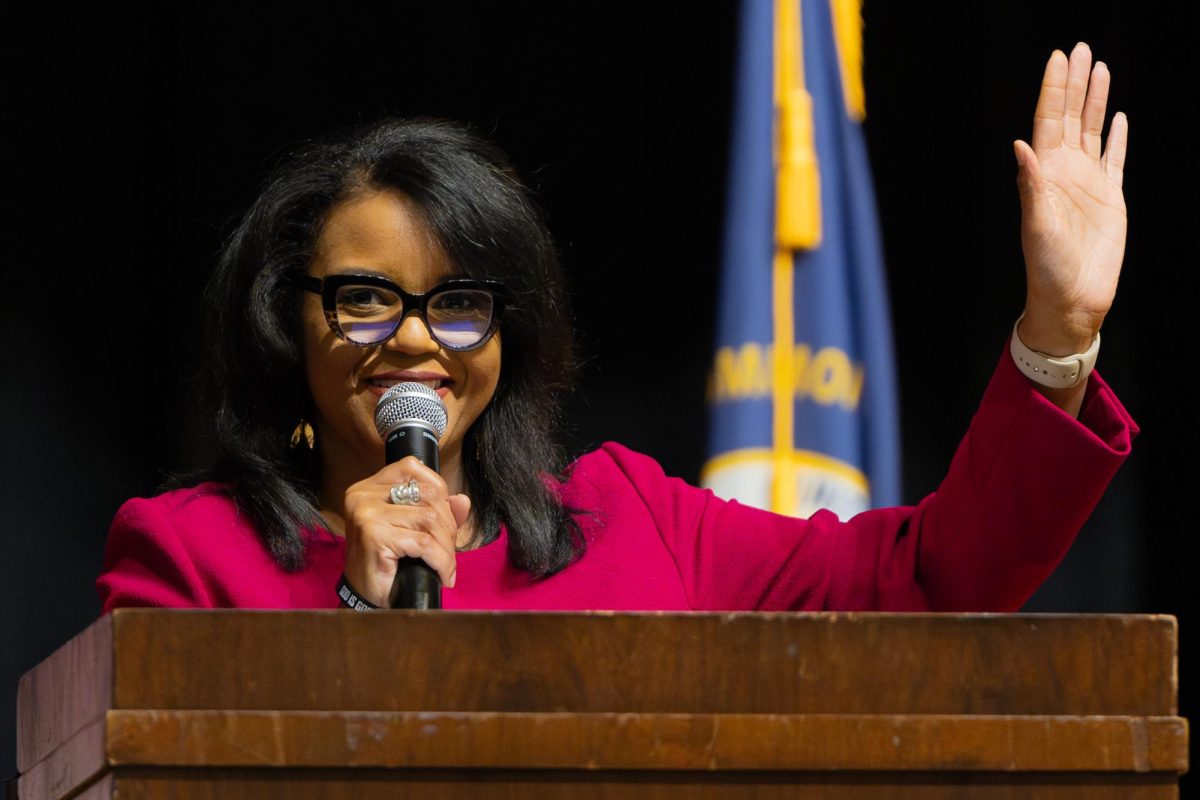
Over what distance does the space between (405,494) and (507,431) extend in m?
0.57

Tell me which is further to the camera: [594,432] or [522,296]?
[594,432]

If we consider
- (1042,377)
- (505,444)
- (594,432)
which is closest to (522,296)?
(505,444)

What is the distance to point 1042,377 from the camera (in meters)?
1.72

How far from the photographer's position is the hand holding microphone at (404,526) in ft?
4.60

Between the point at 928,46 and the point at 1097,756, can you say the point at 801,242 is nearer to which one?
the point at 928,46

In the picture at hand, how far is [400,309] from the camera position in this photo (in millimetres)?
1843

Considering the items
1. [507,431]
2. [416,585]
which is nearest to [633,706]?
[416,585]

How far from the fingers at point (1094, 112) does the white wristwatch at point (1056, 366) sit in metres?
0.21

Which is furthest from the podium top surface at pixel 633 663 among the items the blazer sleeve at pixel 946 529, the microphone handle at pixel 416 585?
the blazer sleeve at pixel 946 529

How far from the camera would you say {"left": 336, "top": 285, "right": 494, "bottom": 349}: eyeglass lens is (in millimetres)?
1833

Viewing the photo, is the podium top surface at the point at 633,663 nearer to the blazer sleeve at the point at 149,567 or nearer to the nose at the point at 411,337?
the blazer sleeve at the point at 149,567

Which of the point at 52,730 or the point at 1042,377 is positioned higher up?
the point at 1042,377

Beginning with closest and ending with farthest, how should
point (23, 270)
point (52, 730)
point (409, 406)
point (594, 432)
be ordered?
point (52, 730) → point (409, 406) → point (23, 270) → point (594, 432)

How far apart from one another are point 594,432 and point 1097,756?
167 centimetres
